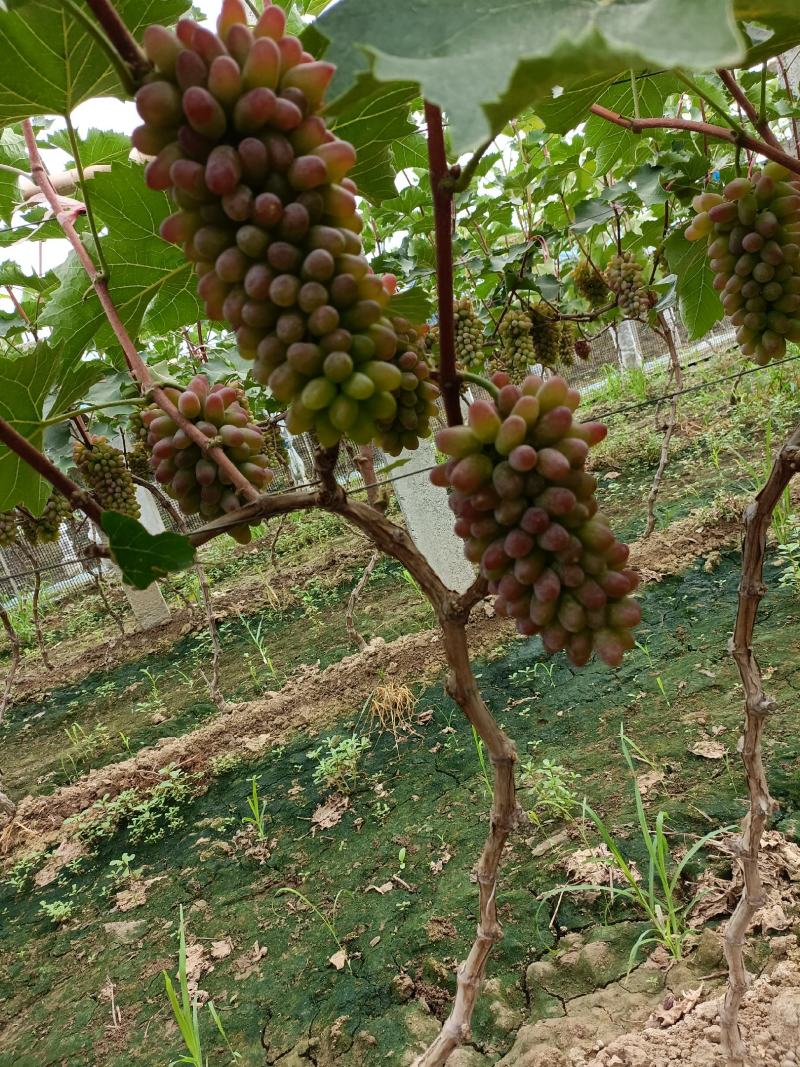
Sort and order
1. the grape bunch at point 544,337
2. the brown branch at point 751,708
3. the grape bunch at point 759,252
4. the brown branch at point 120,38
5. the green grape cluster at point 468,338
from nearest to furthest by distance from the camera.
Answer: the brown branch at point 120,38 → the brown branch at point 751,708 → the grape bunch at point 759,252 → the green grape cluster at point 468,338 → the grape bunch at point 544,337

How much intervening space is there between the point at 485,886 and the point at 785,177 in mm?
930

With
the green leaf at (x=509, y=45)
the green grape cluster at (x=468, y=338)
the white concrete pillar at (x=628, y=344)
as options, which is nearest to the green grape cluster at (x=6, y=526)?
the green grape cluster at (x=468, y=338)

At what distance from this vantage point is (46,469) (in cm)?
63

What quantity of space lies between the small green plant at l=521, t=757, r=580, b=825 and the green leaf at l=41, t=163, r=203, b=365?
1490 mm

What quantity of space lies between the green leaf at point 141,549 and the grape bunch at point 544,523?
21cm

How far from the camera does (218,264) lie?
0.43 metres

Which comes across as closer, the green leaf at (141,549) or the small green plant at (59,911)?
the green leaf at (141,549)

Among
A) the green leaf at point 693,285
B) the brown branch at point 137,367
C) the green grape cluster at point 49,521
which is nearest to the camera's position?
the brown branch at point 137,367

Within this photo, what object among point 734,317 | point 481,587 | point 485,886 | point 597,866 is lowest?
point 597,866

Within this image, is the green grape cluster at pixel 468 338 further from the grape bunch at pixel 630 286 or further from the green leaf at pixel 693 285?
the green leaf at pixel 693 285

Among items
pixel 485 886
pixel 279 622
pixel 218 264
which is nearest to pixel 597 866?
pixel 485 886

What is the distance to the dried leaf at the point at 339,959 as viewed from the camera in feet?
5.61

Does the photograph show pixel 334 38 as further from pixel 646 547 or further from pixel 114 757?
pixel 114 757

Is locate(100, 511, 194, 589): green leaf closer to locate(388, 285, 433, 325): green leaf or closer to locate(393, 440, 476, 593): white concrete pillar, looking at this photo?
locate(388, 285, 433, 325): green leaf
